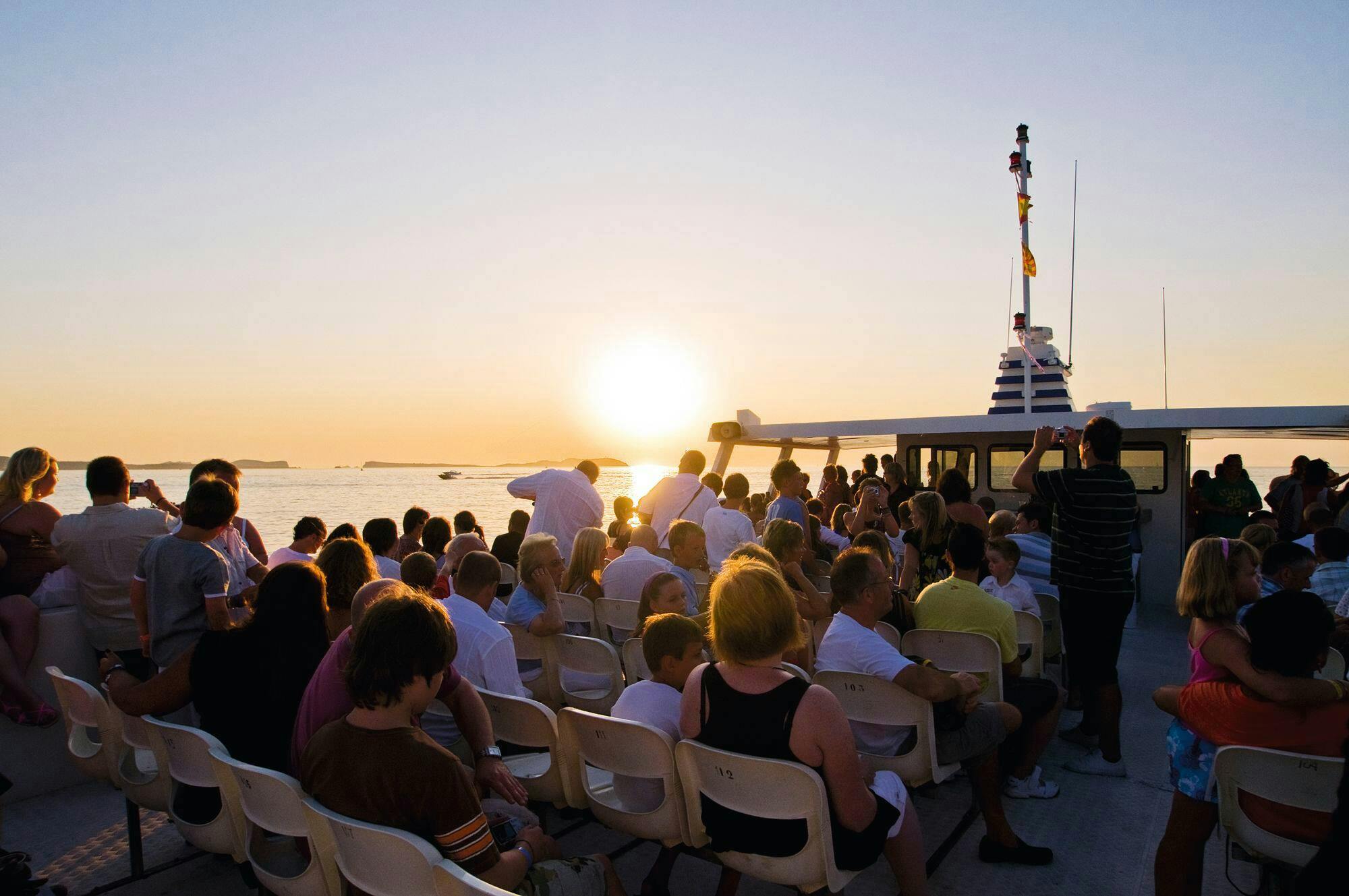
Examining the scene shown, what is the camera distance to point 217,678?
2861 millimetres

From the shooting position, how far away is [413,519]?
23.9 ft

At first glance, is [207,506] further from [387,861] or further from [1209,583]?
[1209,583]

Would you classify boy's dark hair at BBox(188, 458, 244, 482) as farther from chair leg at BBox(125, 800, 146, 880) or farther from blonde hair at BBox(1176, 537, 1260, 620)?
blonde hair at BBox(1176, 537, 1260, 620)

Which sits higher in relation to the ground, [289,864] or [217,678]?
[217,678]

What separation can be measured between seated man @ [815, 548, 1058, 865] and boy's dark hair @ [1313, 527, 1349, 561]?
109 inches

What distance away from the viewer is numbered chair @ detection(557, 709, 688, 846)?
258cm

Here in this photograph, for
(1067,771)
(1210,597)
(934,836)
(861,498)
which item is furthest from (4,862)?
(861,498)

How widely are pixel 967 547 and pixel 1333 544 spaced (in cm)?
254

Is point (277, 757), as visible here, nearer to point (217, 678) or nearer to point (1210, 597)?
point (217, 678)

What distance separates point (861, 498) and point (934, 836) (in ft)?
10.5

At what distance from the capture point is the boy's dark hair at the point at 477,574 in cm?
366

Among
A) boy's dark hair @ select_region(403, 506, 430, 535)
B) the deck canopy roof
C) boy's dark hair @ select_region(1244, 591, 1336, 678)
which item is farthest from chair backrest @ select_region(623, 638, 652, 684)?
the deck canopy roof

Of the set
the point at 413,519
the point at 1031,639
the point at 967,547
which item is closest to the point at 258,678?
the point at 967,547

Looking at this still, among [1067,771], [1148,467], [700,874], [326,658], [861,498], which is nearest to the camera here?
[326,658]
